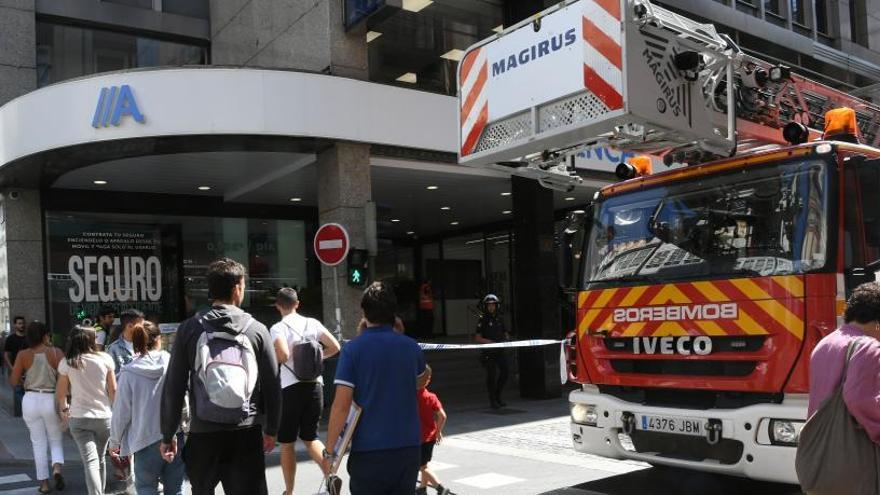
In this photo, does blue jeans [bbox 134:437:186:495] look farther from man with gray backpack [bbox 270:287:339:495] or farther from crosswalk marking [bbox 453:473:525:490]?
crosswalk marking [bbox 453:473:525:490]

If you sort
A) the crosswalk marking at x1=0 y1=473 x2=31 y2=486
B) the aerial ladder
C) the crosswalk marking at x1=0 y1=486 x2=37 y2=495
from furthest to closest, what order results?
1. the crosswalk marking at x1=0 y1=473 x2=31 y2=486
2. the crosswalk marking at x1=0 y1=486 x2=37 y2=495
3. the aerial ladder

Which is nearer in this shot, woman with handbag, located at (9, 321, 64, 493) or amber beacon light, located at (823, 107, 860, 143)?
amber beacon light, located at (823, 107, 860, 143)

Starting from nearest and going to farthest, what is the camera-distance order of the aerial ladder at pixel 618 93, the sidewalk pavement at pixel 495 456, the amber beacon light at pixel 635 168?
1. the aerial ladder at pixel 618 93
2. the amber beacon light at pixel 635 168
3. the sidewalk pavement at pixel 495 456

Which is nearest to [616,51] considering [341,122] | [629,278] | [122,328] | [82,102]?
[629,278]

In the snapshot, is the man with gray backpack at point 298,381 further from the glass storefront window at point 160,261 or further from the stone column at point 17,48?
the stone column at point 17,48

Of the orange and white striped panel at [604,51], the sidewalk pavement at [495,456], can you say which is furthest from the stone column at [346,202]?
the orange and white striped panel at [604,51]

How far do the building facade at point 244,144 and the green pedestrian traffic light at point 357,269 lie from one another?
7.9 inches

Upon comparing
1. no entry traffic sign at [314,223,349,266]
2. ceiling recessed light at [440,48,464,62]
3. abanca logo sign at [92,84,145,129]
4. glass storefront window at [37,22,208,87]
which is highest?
glass storefront window at [37,22,208,87]

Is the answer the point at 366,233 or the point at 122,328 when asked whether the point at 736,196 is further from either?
the point at 366,233

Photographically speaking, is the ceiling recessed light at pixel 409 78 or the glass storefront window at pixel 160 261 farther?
the glass storefront window at pixel 160 261

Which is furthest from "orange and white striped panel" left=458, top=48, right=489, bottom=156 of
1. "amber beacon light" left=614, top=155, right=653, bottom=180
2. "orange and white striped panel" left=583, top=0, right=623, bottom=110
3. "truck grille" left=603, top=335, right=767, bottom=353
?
"truck grille" left=603, top=335, right=767, bottom=353

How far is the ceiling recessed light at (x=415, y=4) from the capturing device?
41.7 feet

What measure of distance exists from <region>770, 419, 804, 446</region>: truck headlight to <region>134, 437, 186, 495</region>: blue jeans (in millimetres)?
3971

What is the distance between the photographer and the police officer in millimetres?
12258
